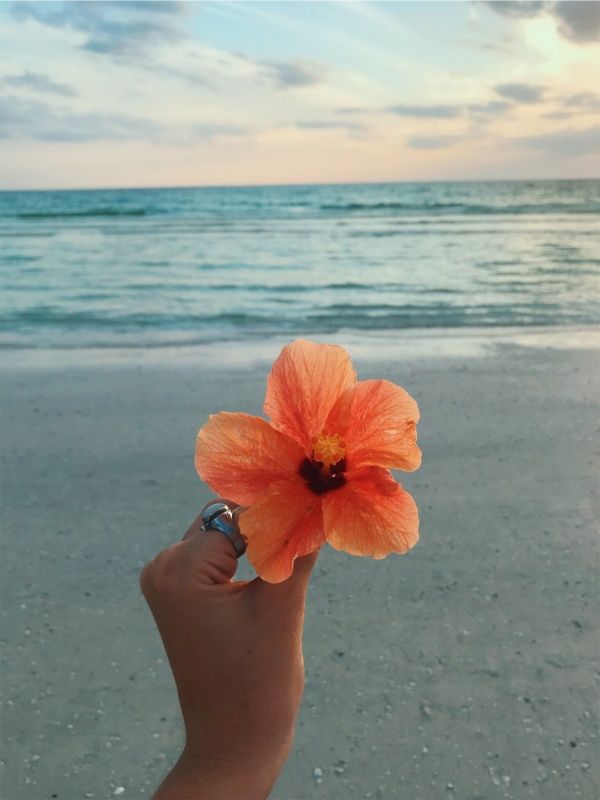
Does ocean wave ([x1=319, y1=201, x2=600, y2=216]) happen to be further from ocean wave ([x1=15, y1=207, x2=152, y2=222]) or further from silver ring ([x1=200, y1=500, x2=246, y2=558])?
silver ring ([x1=200, y1=500, x2=246, y2=558])

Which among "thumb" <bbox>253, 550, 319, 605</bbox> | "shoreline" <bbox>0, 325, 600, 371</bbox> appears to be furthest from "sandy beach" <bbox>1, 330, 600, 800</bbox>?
"shoreline" <bbox>0, 325, 600, 371</bbox>

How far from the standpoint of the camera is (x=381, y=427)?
2.69 feet

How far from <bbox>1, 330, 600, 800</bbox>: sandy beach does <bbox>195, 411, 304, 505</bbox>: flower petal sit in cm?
146

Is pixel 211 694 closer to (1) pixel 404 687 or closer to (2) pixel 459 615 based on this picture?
(1) pixel 404 687

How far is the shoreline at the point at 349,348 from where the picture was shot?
20.5ft

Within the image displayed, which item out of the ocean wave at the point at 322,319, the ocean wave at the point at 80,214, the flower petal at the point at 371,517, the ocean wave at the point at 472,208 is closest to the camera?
the flower petal at the point at 371,517

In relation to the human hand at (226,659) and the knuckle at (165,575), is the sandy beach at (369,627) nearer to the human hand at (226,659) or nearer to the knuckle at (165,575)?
the human hand at (226,659)

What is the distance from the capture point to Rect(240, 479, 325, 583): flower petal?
30.4 inches

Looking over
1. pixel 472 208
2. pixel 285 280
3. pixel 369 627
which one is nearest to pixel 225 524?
pixel 369 627

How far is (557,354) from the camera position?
249 inches

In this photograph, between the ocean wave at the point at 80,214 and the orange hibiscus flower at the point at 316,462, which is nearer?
the orange hibiscus flower at the point at 316,462

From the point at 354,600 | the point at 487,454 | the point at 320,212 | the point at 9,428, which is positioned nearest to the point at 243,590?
the point at 354,600

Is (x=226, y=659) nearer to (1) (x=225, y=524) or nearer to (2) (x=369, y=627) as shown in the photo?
(1) (x=225, y=524)

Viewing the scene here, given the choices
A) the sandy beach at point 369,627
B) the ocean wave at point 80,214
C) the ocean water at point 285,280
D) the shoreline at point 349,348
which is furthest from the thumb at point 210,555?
the ocean wave at point 80,214
